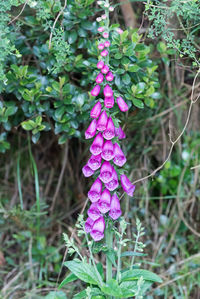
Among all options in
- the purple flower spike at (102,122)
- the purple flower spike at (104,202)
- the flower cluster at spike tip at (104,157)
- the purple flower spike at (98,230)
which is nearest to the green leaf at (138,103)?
the flower cluster at spike tip at (104,157)

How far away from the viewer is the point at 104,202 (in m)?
1.86

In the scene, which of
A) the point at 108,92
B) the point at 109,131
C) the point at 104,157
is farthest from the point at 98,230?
the point at 108,92

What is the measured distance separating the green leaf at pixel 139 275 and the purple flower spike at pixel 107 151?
1.89ft

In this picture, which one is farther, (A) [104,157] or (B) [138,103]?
(B) [138,103]

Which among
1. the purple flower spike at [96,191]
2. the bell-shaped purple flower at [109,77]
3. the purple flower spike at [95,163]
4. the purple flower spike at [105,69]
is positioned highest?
the purple flower spike at [105,69]

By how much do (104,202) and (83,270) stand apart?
34 cm

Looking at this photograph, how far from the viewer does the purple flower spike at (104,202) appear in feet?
6.08

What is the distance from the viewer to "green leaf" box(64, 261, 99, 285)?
6.14 feet

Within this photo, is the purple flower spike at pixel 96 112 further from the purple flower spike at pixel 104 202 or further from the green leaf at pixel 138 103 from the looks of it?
the green leaf at pixel 138 103

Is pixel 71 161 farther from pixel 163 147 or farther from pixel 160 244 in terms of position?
pixel 160 244

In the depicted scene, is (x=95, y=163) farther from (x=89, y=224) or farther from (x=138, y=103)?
(x=138, y=103)

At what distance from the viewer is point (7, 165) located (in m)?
3.10

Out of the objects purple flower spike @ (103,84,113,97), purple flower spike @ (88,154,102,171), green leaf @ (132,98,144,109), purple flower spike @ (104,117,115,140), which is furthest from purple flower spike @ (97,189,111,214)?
green leaf @ (132,98,144,109)

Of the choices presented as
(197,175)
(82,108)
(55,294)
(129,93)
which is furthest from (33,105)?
(197,175)
